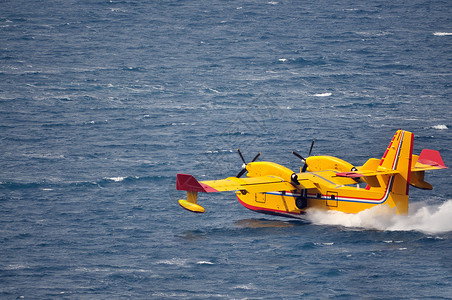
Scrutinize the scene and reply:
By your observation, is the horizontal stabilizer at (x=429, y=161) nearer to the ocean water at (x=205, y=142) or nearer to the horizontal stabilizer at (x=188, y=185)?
the ocean water at (x=205, y=142)

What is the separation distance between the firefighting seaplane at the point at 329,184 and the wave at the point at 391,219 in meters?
0.59

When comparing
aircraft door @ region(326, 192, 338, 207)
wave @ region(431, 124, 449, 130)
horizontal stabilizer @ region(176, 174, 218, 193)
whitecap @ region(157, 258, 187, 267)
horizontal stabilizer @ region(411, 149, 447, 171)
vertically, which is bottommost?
whitecap @ region(157, 258, 187, 267)

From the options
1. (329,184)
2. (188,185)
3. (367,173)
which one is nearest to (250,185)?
(188,185)

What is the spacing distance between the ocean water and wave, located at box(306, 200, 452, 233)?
188 millimetres

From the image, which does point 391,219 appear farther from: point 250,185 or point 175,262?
point 175,262

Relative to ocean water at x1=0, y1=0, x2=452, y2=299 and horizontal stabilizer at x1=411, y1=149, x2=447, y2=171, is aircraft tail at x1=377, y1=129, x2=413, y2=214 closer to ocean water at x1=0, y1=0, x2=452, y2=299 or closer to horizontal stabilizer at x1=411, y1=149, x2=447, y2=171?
ocean water at x1=0, y1=0, x2=452, y2=299

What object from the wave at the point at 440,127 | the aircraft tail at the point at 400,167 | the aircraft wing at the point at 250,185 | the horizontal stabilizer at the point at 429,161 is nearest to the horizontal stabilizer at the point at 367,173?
the aircraft tail at the point at 400,167

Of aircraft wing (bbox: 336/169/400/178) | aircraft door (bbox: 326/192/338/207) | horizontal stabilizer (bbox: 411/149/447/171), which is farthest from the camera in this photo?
aircraft door (bbox: 326/192/338/207)

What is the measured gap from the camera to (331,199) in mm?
83000

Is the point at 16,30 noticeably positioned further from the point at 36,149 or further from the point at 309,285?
the point at 309,285

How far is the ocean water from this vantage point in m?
73.4

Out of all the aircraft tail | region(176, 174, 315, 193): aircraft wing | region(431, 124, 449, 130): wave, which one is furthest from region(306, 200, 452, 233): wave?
region(431, 124, 449, 130): wave

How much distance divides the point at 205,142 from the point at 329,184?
38831 mm

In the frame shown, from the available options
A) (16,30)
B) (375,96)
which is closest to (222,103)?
(375,96)
